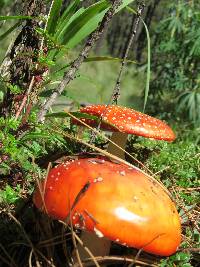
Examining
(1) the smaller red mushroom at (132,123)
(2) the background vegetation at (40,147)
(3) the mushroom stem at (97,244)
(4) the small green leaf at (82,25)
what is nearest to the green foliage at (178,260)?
(2) the background vegetation at (40,147)

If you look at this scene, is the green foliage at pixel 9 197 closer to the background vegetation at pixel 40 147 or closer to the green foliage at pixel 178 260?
the background vegetation at pixel 40 147

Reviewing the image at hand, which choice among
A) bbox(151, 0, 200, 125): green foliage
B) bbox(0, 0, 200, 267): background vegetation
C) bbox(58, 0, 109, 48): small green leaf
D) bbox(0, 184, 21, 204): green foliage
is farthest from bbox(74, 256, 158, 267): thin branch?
bbox(151, 0, 200, 125): green foliage

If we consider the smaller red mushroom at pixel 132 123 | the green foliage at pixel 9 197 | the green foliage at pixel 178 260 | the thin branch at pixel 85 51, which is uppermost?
the thin branch at pixel 85 51

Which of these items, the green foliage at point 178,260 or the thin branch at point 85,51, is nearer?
the green foliage at point 178,260

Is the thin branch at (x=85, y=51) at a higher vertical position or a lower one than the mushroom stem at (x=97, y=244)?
higher

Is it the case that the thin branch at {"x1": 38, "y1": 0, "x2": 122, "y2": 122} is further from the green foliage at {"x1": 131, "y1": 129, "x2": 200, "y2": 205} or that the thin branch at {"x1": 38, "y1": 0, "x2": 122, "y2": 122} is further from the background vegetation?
the green foliage at {"x1": 131, "y1": 129, "x2": 200, "y2": 205}

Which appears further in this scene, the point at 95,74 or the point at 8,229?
the point at 95,74

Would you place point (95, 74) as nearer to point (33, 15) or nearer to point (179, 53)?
point (179, 53)

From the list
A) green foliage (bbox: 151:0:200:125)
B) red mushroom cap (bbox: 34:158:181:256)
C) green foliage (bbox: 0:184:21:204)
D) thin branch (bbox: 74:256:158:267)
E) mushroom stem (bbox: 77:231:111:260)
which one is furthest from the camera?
green foliage (bbox: 151:0:200:125)

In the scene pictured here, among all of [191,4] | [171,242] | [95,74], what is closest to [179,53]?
[191,4]
